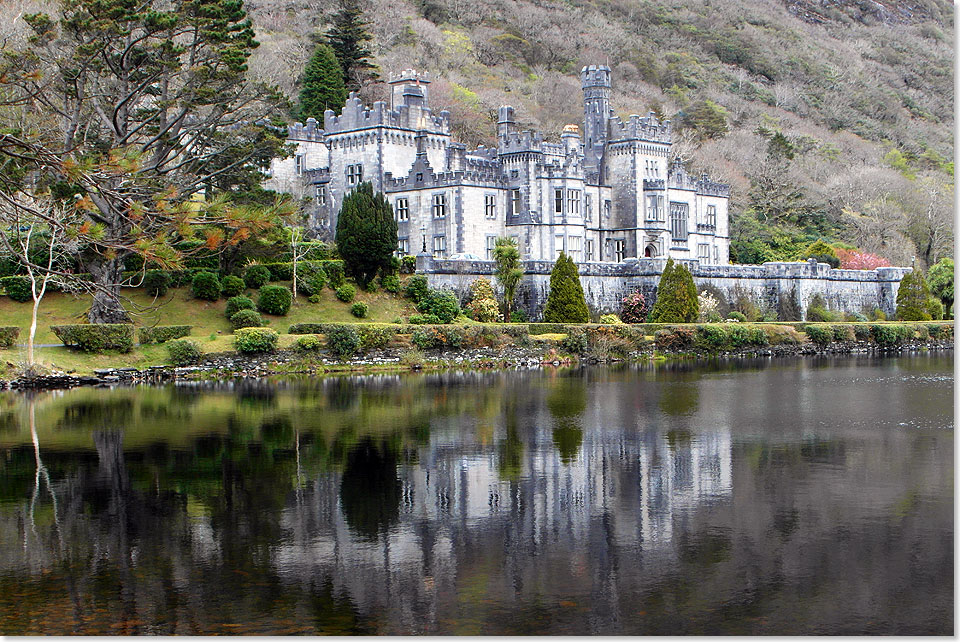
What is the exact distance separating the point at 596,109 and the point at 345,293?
86.5ft

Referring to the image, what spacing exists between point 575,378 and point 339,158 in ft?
100

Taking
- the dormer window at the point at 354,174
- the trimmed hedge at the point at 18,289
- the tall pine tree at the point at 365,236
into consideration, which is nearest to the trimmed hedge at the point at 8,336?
the trimmed hedge at the point at 18,289

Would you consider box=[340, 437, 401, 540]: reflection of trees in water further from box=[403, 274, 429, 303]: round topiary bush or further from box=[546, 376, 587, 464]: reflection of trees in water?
box=[403, 274, 429, 303]: round topiary bush

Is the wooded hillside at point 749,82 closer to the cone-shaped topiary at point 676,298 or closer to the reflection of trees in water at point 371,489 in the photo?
the cone-shaped topiary at point 676,298

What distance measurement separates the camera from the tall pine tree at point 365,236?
58.8m

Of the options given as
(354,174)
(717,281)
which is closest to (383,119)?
(354,174)

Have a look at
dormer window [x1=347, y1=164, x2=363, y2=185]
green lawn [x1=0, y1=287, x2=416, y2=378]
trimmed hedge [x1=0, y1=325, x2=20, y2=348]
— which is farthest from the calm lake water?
dormer window [x1=347, y1=164, x2=363, y2=185]

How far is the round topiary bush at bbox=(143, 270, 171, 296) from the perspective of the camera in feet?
176

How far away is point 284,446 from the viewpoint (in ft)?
86.8

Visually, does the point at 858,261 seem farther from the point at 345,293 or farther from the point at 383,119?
the point at 345,293

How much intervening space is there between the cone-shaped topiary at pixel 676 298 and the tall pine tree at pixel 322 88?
96.7 feet

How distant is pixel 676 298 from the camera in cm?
6194

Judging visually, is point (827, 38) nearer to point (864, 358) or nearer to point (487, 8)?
point (487, 8)

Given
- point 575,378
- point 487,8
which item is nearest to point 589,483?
point 575,378
